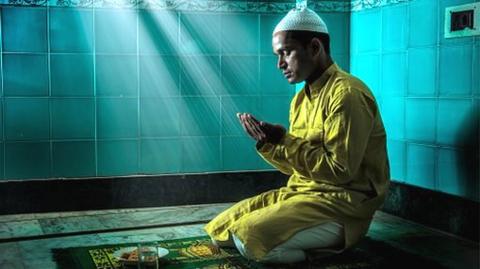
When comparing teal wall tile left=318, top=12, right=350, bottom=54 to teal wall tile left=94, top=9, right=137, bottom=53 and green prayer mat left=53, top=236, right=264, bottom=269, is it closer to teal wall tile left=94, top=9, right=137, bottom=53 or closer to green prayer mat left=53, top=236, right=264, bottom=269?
teal wall tile left=94, top=9, right=137, bottom=53

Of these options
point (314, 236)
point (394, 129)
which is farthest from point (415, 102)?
point (314, 236)

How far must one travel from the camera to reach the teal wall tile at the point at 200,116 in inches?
147

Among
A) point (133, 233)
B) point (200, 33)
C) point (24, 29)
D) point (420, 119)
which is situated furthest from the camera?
point (200, 33)

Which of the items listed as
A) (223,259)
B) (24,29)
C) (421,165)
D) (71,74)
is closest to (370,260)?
(223,259)

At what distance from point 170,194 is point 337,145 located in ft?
5.35

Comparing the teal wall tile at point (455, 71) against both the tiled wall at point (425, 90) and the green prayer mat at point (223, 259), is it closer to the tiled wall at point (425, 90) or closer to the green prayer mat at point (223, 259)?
Result: the tiled wall at point (425, 90)

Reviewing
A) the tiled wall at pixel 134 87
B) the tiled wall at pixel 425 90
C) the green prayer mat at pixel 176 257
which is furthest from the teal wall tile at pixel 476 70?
the green prayer mat at pixel 176 257

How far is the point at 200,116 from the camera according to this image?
3.76m

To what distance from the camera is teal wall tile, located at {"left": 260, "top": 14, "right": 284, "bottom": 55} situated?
150 inches

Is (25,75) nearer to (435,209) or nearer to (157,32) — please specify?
(157,32)

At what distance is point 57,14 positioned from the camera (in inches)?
135

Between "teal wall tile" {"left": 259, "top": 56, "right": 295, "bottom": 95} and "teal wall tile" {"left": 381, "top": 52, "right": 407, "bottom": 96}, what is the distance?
0.66 m

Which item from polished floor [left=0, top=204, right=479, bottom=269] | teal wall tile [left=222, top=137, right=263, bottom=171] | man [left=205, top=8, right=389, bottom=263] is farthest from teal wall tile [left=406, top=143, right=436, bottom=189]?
teal wall tile [left=222, top=137, right=263, bottom=171]

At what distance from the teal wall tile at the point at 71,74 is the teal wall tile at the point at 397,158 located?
1.77 metres
